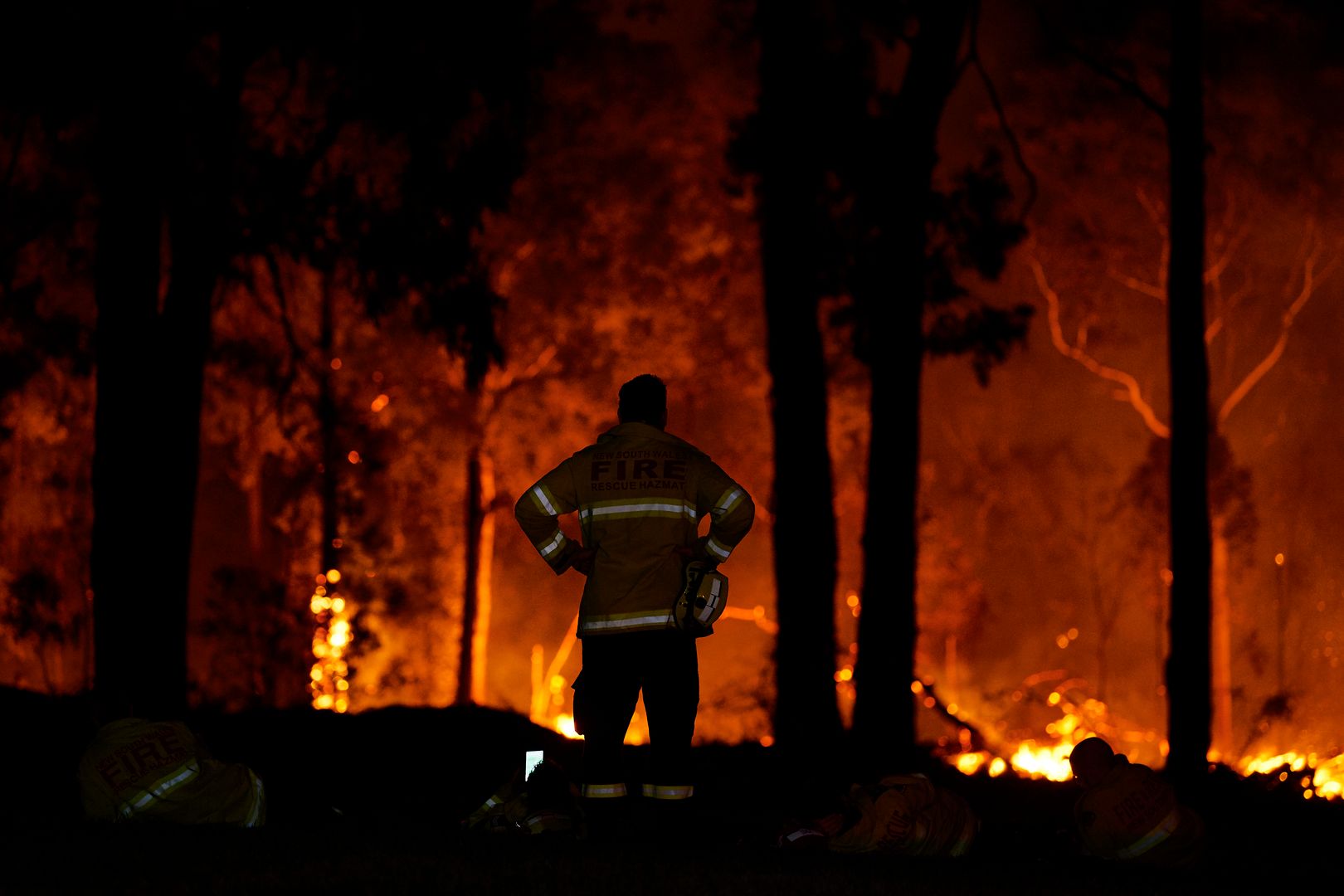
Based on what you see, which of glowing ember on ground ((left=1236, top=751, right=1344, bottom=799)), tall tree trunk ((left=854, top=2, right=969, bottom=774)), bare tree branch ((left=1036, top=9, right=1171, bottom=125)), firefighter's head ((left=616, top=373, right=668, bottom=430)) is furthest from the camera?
bare tree branch ((left=1036, top=9, right=1171, bottom=125))

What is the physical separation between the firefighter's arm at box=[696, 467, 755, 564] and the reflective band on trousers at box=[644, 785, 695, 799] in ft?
3.19

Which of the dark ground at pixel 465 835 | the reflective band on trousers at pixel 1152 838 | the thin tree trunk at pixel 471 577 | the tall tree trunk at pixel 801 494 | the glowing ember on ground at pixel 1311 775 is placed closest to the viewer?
the dark ground at pixel 465 835

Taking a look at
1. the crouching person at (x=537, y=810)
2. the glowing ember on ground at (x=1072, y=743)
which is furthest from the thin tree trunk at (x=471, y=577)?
the crouching person at (x=537, y=810)

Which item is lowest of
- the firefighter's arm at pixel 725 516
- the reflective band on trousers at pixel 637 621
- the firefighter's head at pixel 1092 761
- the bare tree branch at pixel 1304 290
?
the firefighter's head at pixel 1092 761

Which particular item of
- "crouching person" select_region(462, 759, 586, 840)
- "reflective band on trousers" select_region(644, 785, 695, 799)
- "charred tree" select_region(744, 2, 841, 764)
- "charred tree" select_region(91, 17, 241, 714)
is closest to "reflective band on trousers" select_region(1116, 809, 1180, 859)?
"reflective band on trousers" select_region(644, 785, 695, 799)

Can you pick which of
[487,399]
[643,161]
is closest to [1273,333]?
[643,161]

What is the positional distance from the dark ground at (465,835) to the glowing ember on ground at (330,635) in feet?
46.2

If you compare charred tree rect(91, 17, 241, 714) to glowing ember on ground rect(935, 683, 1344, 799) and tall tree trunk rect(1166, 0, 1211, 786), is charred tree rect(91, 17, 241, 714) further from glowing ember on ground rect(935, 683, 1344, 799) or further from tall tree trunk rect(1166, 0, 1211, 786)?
glowing ember on ground rect(935, 683, 1344, 799)

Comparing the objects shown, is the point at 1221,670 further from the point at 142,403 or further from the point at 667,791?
the point at 667,791

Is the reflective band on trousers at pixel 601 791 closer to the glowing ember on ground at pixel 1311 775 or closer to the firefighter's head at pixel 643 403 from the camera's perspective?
the firefighter's head at pixel 643 403

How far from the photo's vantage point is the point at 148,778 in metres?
6.19

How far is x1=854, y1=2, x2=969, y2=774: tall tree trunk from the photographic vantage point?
12.1 metres

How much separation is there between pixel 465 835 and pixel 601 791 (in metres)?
0.60

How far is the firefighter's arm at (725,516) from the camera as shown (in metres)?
6.52
